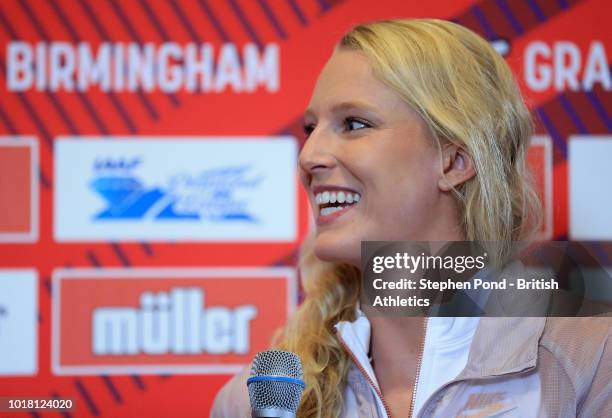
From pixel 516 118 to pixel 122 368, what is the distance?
94 cm

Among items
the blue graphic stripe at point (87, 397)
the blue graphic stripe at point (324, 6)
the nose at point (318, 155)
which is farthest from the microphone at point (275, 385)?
the blue graphic stripe at point (324, 6)

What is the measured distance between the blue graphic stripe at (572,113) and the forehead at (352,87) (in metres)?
0.73

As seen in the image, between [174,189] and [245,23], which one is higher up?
[245,23]

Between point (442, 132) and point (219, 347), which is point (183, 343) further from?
point (442, 132)

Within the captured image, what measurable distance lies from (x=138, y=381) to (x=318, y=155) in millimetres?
760

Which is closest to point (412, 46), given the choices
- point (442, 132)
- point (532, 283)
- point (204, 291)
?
point (442, 132)

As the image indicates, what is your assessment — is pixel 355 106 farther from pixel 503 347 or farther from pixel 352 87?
pixel 503 347

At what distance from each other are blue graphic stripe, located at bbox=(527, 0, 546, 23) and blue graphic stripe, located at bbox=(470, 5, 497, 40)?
0.10m

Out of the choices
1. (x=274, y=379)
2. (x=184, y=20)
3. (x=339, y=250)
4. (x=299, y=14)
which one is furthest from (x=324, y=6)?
(x=274, y=379)

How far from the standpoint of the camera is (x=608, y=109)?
5.62ft

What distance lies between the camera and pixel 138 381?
1.64m

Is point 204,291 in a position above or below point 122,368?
above

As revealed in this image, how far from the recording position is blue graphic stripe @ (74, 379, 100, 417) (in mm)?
1638

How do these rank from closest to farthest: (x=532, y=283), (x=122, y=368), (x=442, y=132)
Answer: (x=532, y=283)
(x=442, y=132)
(x=122, y=368)
